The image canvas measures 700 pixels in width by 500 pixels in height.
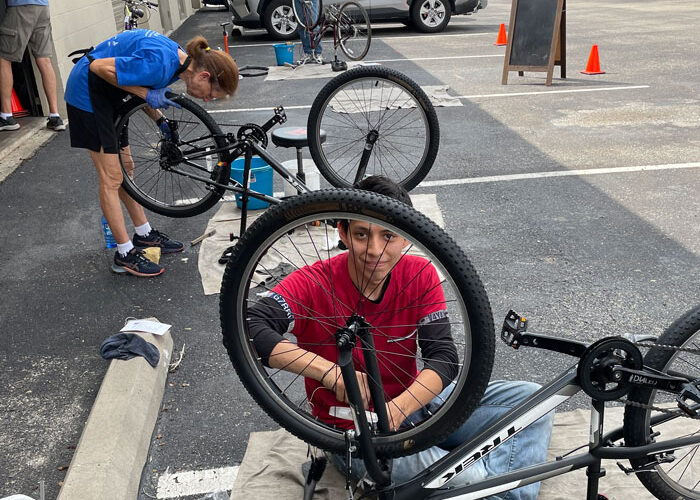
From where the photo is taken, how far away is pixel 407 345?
2.31 m

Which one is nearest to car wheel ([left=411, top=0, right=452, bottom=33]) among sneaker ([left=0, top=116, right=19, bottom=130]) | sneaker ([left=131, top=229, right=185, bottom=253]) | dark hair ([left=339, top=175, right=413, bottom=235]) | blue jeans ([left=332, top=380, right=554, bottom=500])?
sneaker ([left=0, top=116, right=19, bottom=130])

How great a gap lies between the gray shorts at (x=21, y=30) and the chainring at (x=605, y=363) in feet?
23.1

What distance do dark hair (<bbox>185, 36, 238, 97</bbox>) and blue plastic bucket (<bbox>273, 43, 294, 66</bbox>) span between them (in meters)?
7.42

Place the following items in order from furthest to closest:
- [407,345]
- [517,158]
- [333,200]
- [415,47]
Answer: [415,47] → [517,158] → [407,345] → [333,200]

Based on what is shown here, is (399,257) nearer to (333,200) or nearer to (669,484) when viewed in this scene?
(333,200)

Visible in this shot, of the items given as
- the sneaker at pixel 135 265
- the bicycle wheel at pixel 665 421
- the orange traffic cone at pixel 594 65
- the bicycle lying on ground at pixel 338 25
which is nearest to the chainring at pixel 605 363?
the bicycle wheel at pixel 665 421

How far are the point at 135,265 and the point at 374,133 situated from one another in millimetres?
1756

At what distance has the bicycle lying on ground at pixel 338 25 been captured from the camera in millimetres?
10984

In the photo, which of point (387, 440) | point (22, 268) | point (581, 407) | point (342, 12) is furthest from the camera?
point (342, 12)

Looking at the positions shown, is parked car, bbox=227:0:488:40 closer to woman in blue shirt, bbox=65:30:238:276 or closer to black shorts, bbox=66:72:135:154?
woman in blue shirt, bbox=65:30:238:276

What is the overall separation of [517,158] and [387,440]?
4625 mm

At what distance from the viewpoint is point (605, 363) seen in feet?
6.30

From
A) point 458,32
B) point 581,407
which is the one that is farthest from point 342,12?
point 581,407

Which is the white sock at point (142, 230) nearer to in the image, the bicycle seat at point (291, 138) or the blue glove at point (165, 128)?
the blue glove at point (165, 128)
